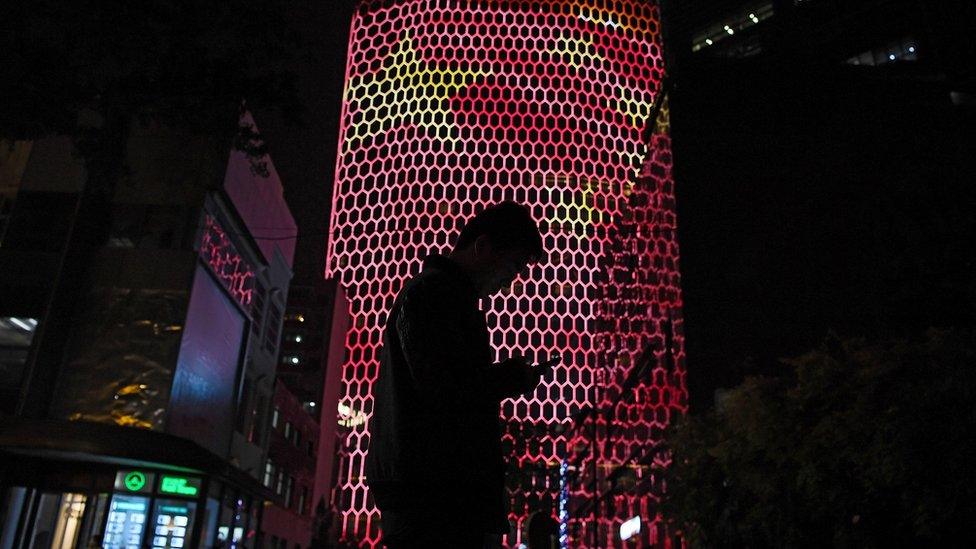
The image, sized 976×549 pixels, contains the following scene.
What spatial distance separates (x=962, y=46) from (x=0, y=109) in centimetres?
1420

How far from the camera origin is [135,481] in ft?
33.7

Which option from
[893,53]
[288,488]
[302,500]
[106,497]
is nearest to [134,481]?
[106,497]

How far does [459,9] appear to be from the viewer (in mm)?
46375

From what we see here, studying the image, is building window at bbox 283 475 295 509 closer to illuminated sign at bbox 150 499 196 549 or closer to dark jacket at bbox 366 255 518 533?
illuminated sign at bbox 150 499 196 549

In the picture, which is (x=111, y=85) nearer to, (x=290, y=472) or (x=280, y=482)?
(x=280, y=482)

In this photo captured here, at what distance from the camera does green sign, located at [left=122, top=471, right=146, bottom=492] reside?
10206 millimetres

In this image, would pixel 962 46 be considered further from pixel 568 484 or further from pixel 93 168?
pixel 93 168

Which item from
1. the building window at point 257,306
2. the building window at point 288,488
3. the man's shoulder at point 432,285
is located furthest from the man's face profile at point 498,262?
A: the building window at point 288,488

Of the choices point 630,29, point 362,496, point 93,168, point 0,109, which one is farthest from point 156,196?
point 630,29

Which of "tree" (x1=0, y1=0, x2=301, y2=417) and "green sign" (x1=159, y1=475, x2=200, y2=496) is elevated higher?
"tree" (x1=0, y1=0, x2=301, y2=417)

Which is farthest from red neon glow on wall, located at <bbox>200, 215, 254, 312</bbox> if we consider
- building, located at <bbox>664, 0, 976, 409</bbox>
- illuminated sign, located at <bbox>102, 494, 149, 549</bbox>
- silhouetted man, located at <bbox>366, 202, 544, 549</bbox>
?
silhouetted man, located at <bbox>366, 202, 544, 549</bbox>

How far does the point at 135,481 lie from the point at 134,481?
0.04ft

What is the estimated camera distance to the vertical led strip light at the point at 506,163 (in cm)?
3541

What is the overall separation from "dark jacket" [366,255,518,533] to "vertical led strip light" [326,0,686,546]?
27.1 metres
